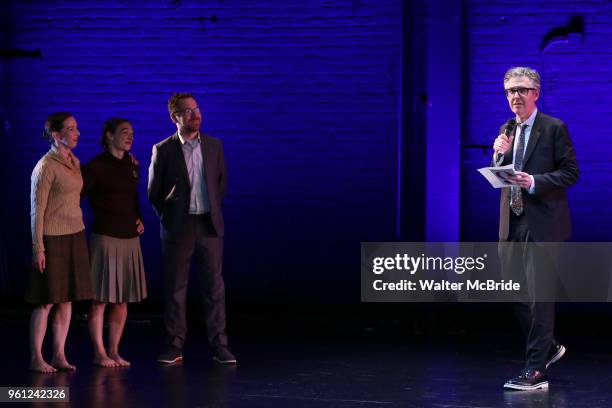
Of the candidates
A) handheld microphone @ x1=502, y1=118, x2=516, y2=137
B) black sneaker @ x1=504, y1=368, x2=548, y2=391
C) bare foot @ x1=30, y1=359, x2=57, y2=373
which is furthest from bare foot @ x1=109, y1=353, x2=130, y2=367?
handheld microphone @ x1=502, y1=118, x2=516, y2=137

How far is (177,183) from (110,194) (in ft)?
1.54

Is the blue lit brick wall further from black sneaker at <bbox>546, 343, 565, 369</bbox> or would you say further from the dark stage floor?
black sneaker at <bbox>546, 343, 565, 369</bbox>

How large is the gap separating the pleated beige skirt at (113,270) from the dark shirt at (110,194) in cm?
7

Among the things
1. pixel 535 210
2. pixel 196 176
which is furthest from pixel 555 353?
pixel 196 176

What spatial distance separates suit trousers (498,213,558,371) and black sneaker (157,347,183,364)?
2.36m

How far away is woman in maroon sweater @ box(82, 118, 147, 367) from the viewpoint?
7418 mm

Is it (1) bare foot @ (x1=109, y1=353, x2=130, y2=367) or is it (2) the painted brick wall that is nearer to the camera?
(1) bare foot @ (x1=109, y1=353, x2=130, y2=367)

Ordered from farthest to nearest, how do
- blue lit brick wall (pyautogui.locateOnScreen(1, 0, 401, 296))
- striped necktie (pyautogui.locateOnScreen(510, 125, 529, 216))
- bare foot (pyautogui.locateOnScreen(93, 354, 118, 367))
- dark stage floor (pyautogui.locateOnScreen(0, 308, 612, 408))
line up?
blue lit brick wall (pyautogui.locateOnScreen(1, 0, 401, 296)), bare foot (pyautogui.locateOnScreen(93, 354, 118, 367)), striped necktie (pyautogui.locateOnScreen(510, 125, 529, 216)), dark stage floor (pyautogui.locateOnScreen(0, 308, 612, 408))

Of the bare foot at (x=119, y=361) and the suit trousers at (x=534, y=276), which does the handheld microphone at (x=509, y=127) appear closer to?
the suit trousers at (x=534, y=276)

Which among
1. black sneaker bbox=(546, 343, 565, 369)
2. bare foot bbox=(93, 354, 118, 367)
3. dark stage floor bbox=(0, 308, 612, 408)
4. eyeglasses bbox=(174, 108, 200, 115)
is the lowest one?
dark stage floor bbox=(0, 308, 612, 408)

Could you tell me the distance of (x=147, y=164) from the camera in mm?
10289

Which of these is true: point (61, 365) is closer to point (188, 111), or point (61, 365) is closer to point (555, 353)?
point (188, 111)

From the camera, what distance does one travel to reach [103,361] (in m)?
7.41

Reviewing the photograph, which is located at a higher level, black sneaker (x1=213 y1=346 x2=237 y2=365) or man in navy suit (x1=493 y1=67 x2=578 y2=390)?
man in navy suit (x1=493 y1=67 x2=578 y2=390)
